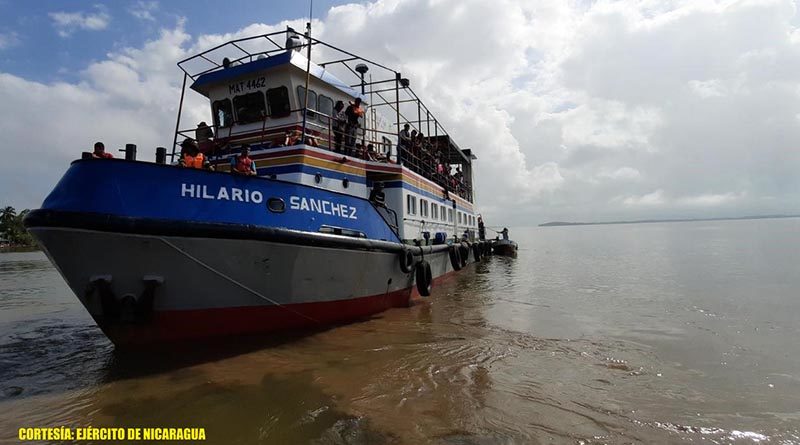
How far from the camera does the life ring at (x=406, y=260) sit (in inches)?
314

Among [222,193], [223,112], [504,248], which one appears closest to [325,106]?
[223,112]

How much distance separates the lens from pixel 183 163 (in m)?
5.60

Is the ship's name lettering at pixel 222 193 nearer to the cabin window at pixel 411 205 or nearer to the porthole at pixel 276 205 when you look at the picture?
the porthole at pixel 276 205

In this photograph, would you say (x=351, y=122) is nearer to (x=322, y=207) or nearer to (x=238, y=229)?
(x=322, y=207)

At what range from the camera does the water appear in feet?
11.5

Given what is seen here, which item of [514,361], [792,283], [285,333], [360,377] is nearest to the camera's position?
[360,377]

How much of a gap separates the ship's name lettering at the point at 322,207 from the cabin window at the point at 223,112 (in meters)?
3.80

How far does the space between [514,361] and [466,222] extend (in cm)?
1357

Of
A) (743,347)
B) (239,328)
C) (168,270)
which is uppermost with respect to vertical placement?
(168,270)

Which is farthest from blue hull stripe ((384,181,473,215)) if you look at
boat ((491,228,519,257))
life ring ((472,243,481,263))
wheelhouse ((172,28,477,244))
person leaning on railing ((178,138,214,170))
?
boat ((491,228,519,257))

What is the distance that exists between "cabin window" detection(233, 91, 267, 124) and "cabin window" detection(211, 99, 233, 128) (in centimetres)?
21

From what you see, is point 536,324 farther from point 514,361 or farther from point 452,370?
point 452,370

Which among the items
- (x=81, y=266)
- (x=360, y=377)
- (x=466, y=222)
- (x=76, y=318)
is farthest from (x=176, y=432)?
(x=466, y=222)

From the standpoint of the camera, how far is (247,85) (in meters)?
8.51
